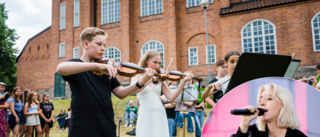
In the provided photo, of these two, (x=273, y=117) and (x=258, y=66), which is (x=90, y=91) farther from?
(x=273, y=117)

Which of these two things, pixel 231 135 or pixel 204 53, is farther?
pixel 204 53

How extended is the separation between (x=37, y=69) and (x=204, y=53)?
2052 cm

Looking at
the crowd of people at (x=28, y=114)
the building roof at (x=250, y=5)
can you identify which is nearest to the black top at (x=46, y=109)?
the crowd of people at (x=28, y=114)

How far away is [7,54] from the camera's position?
33750 millimetres

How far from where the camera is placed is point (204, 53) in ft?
70.8

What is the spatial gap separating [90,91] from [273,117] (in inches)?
64.5

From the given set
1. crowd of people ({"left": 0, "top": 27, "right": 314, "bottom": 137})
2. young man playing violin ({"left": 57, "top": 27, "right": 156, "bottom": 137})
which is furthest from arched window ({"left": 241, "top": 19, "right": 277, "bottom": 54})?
young man playing violin ({"left": 57, "top": 27, "right": 156, "bottom": 137})

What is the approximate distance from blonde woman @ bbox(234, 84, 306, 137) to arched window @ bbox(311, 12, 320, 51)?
1920cm

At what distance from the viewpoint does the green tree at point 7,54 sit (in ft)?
109

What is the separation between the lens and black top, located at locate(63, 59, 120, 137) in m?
2.37

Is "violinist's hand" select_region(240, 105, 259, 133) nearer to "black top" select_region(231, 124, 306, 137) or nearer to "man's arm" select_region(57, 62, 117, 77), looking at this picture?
"black top" select_region(231, 124, 306, 137)

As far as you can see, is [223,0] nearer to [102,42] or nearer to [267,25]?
[267,25]

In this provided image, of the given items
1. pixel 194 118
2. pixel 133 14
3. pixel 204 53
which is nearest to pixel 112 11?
pixel 133 14

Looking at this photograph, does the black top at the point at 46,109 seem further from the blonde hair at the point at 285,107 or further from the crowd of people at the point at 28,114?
the blonde hair at the point at 285,107
